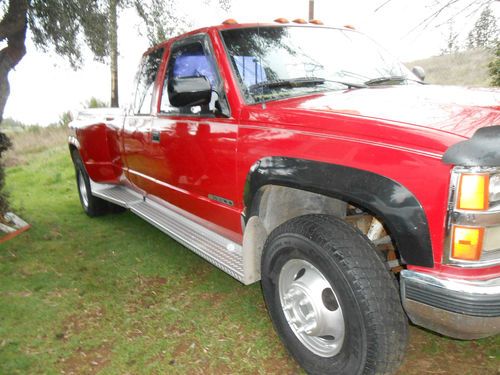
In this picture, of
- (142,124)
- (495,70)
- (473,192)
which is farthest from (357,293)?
(495,70)

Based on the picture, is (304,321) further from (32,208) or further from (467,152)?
(32,208)

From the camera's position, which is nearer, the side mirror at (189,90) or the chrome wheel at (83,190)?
the side mirror at (189,90)

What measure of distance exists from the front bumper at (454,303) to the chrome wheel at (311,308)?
422 mm

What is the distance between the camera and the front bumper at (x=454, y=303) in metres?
1.76

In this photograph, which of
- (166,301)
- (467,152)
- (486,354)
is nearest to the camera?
(467,152)

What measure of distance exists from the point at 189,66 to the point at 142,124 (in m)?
0.87

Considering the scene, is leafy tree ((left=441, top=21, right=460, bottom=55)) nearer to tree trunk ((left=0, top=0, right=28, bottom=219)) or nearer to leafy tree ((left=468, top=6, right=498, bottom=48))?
leafy tree ((left=468, top=6, right=498, bottom=48))

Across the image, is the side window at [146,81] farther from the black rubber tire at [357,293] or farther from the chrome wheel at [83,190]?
the black rubber tire at [357,293]

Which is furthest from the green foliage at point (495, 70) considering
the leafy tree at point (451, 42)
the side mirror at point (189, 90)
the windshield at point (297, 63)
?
the side mirror at point (189, 90)

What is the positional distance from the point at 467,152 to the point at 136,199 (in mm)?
3555

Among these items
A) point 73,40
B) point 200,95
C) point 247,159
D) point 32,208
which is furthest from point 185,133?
point 32,208

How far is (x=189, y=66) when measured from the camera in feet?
11.2

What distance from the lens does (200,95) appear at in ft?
9.27

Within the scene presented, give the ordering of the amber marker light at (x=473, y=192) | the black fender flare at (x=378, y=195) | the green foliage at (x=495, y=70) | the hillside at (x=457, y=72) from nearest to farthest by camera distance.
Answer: the amber marker light at (x=473, y=192), the black fender flare at (x=378, y=195), the green foliage at (x=495, y=70), the hillside at (x=457, y=72)
